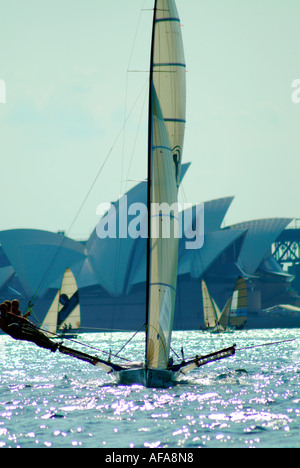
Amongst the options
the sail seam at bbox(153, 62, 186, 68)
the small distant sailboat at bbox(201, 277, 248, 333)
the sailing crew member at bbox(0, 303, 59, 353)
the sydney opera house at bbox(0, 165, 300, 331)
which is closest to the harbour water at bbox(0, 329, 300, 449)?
the sailing crew member at bbox(0, 303, 59, 353)

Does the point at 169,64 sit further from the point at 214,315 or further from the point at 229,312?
the point at 214,315

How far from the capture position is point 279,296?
12925 cm

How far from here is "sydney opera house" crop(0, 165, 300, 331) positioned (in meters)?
111

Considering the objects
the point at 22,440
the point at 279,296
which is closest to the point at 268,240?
the point at 279,296

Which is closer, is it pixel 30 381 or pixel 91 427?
pixel 91 427

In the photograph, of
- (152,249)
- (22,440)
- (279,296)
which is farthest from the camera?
(279,296)

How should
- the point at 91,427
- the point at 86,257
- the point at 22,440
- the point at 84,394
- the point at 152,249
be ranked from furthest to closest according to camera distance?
the point at 86,257 < the point at 84,394 < the point at 152,249 < the point at 91,427 < the point at 22,440

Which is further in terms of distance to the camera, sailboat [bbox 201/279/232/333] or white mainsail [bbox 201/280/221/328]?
white mainsail [bbox 201/280/221/328]

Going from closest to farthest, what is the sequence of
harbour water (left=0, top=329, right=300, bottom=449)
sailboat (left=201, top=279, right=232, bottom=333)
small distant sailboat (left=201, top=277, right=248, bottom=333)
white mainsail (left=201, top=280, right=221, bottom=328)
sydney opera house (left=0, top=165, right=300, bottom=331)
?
1. harbour water (left=0, top=329, right=300, bottom=449)
2. small distant sailboat (left=201, top=277, right=248, bottom=333)
3. sailboat (left=201, top=279, right=232, bottom=333)
4. white mainsail (left=201, top=280, right=221, bottom=328)
5. sydney opera house (left=0, top=165, right=300, bottom=331)

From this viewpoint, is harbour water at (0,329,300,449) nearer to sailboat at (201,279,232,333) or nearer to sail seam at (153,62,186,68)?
sail seam at (153,62,186,68)

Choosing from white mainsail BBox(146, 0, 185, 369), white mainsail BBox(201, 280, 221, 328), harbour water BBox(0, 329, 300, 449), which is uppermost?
white mainsail BBox(201, 280, 221, 328)

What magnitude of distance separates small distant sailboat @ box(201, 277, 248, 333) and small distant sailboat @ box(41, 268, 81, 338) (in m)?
15.4
